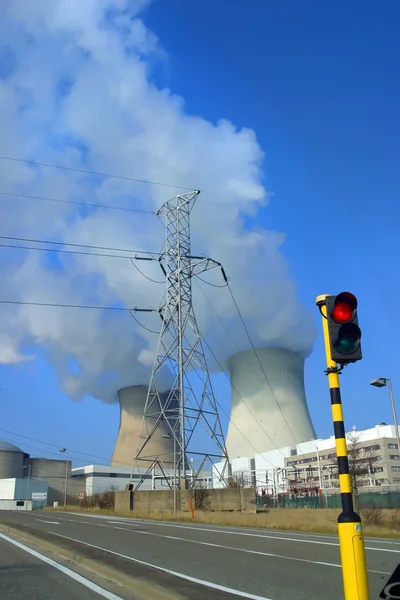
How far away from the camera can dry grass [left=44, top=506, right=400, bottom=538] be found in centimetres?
1958

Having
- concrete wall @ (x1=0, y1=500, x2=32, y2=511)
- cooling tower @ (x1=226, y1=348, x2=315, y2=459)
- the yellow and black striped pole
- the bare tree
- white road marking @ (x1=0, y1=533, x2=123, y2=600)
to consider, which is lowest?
concrete wall @ (x1=0, y1=500, x2=32, y2=511)

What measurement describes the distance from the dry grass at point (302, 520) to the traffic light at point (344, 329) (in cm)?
1498

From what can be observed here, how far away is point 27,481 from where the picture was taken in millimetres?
84688

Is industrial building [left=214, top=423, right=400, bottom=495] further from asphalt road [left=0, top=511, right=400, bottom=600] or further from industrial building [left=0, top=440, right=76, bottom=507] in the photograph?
asphalt road [left=0, top=511, right=400, bottom=600]

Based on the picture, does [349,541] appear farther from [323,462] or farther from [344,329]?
[323,462]

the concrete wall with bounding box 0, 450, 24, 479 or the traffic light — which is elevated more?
the concrete wall with bounding box 0, 450, 24, 479

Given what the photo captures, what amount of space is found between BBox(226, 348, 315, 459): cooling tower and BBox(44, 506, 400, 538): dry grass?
21.5 meters

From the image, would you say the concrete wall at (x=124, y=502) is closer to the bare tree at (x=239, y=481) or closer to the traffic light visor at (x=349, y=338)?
the bare tree at (x=239, y=481)

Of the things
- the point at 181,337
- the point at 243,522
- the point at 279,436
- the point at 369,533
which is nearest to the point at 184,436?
the point at 181,337

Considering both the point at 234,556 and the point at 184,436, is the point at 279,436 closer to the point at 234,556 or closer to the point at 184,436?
the point at 184,436

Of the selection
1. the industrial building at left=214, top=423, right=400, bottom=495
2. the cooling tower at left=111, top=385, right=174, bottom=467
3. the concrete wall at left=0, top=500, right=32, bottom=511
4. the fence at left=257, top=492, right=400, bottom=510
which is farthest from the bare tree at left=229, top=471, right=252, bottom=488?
the concrete wall at left=0, top=500, right=32, bottom=511

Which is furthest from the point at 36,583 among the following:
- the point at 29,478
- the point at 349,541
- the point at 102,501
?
the point at 29,478

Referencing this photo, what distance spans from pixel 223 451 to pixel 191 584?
28.9m

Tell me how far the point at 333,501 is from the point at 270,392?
63.2 ft
